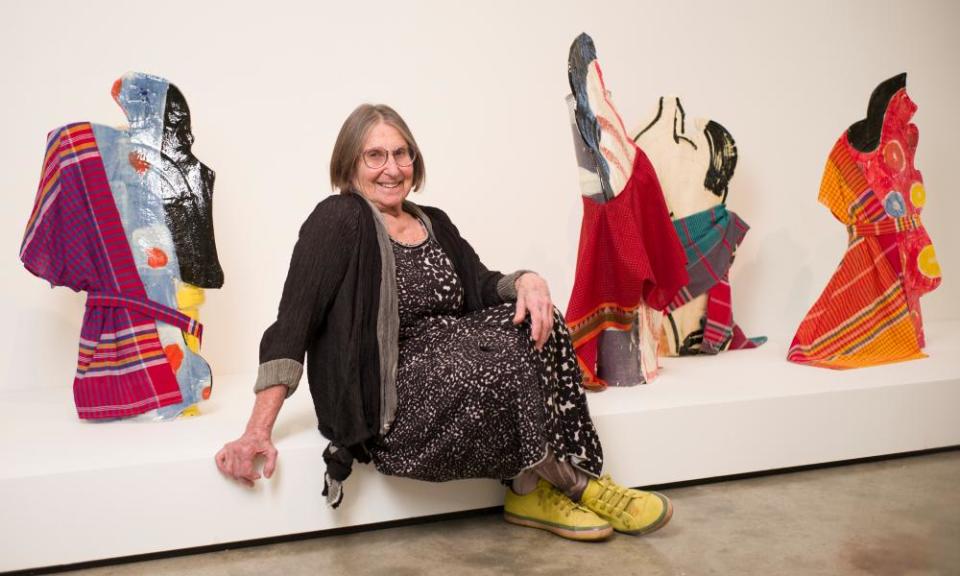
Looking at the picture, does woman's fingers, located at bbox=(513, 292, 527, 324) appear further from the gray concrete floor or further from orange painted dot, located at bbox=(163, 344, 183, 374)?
orange painted dot, located at bbox=(163, 344, 183, 374)

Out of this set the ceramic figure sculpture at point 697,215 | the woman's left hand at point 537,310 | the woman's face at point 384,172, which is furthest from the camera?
the ceramic figure sculpture at point 697,215

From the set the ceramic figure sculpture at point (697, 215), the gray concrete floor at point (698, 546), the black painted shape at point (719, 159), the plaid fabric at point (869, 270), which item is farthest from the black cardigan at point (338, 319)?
the plaid fabric at point (869, 270)

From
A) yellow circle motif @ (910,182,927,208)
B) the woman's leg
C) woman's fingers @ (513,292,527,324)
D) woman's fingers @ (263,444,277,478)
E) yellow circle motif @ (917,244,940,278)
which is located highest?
yellow circle motif @ (910,182,927,208)

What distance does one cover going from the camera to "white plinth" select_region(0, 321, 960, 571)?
2.17 metres

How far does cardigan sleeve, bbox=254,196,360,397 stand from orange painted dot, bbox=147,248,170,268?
0.57 meters

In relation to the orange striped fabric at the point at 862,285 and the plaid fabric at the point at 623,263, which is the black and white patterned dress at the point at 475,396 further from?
the orange striped fabric at the point at 862,285

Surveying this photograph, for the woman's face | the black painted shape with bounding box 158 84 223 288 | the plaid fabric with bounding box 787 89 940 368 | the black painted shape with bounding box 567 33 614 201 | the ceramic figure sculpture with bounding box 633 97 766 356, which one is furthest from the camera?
the ceramic figure sculpture with bounding box 633 97 766 356

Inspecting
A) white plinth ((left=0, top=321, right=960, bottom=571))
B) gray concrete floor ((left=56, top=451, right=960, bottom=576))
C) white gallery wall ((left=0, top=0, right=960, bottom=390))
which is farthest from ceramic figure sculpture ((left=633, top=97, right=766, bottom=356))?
gray concrete floor ((left=56, top=451, right=960, bottom=576))

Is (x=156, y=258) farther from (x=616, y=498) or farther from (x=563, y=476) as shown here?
(x=616, y=498)

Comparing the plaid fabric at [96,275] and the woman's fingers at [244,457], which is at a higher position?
the plaid fabric at [96,275]

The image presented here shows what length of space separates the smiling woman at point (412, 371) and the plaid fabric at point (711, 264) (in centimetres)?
120

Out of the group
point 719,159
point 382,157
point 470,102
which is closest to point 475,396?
point 382,157

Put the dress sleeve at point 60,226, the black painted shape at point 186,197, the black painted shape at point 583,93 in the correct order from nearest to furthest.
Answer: the dress sleeve at point 60,226, the black painted shape at point 186,197, the black painted shape at point 583,93

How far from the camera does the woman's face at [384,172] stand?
7.70ft
